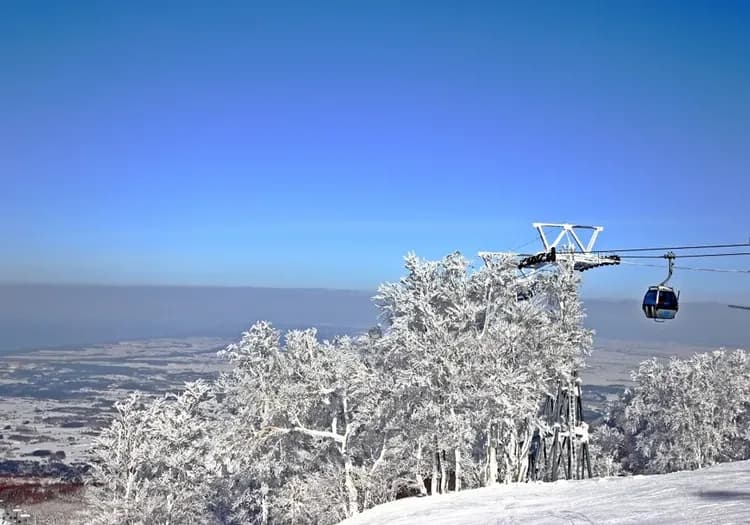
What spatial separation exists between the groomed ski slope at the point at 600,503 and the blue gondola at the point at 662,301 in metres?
3.59

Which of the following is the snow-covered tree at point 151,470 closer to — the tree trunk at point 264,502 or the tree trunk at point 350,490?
the tree trunk at point 264,502

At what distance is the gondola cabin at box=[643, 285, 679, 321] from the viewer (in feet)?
51.8

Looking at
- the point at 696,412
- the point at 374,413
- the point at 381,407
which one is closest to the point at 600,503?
the point at 381,407

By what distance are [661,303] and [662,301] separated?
0.05m

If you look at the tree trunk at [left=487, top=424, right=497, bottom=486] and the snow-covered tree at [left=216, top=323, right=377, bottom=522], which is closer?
the tree trunk at [left=487, top=424, right=497, bottom=486]

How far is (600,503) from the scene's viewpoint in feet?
40.9

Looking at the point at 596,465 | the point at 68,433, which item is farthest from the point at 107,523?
the point at 68,433

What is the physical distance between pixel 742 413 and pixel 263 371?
945 inches

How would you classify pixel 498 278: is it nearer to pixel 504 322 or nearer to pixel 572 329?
pixel 504 322

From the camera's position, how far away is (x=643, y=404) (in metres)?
34.6

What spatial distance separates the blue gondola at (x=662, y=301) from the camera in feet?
51.9

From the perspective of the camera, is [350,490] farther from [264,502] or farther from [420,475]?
[264,502]

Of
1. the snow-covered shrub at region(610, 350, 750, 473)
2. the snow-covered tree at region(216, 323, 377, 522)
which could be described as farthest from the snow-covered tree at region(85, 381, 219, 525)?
the snow-covered shrub at region(610, 350, 750, 473)

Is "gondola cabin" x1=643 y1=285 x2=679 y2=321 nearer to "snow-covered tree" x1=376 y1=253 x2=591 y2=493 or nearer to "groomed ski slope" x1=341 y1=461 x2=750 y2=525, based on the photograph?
"groomed ski slope" x1=341 y1=461 x2=750 y2=525
